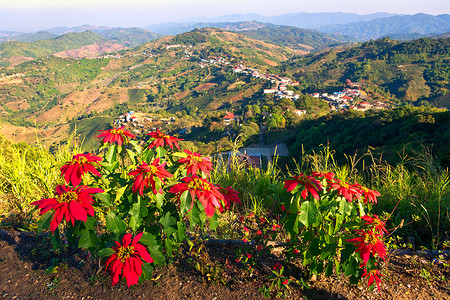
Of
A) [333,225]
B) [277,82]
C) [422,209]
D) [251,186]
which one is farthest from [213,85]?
[333,225]

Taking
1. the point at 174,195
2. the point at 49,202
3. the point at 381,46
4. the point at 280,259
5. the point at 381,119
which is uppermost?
the point at 381,46

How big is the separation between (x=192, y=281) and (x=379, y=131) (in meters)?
25.9

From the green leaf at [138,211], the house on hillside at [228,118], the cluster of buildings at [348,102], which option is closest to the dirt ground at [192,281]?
the green leaf at [138,211]

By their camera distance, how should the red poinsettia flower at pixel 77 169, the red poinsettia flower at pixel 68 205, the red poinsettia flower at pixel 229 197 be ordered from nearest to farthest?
the red poinsettia flower at pixel 68 205 < the red poinsettia flower at pixel 77 169 < the red poinsettia flower at pixel 229 197

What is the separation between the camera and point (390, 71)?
8112 centimetres

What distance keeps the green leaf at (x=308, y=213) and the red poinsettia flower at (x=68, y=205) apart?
120 cm

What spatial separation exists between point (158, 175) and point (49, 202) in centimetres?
62

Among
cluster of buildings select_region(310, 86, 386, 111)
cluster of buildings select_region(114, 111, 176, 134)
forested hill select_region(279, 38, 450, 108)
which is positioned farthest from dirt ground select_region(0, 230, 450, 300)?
forested hill select_region(279, 38, 450, 108)

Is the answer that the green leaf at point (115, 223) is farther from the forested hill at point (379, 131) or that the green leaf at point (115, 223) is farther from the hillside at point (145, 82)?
the hillside at point (145, 82)

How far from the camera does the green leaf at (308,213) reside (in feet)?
4.44

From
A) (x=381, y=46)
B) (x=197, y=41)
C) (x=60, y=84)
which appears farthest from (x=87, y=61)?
(x=381, y=46)

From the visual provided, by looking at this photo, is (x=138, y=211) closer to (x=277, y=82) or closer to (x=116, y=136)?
(x=116, y=136)

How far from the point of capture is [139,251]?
4.44 feet

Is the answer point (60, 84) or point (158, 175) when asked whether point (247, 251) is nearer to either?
point (158, 175)
